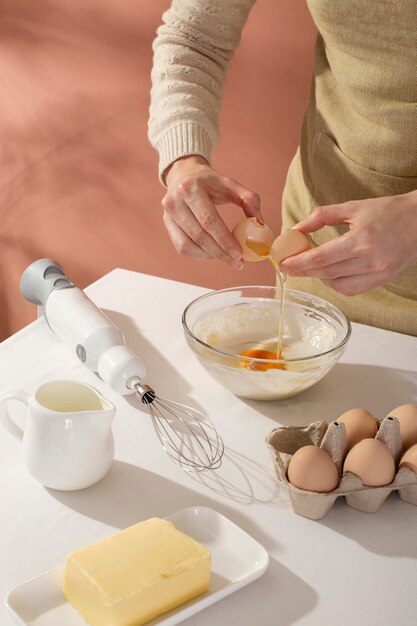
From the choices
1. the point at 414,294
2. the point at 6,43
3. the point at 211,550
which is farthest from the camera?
the point at 6,43

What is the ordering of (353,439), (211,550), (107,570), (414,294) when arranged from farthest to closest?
(414,294) < (353,439) < (211,550) < (107,570)

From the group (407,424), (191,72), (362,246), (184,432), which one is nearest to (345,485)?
(407,424)

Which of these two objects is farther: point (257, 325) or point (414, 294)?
point (414, 294)

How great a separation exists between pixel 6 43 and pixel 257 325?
64.4 inches

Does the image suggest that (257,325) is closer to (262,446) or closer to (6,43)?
(262,446)

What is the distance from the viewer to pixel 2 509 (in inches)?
38.5

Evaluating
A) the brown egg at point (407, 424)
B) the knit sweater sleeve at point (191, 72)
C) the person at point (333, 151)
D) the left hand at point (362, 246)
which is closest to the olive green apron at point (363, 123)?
the person at point (333, 151)

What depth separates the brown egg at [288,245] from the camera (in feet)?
4.08

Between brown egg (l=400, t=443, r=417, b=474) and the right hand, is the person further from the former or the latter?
brown egg (l=400, t=443, r=417, b=474)

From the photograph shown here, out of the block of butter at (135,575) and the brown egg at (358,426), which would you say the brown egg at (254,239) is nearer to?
the brown egg at (358,426)

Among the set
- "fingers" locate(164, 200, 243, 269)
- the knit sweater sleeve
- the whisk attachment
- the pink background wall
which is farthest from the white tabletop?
the pink background wall

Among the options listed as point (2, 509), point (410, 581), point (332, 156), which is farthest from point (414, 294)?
point (2, 509)

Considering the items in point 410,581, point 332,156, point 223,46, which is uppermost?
point 223,46

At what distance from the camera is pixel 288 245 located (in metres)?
1.24
